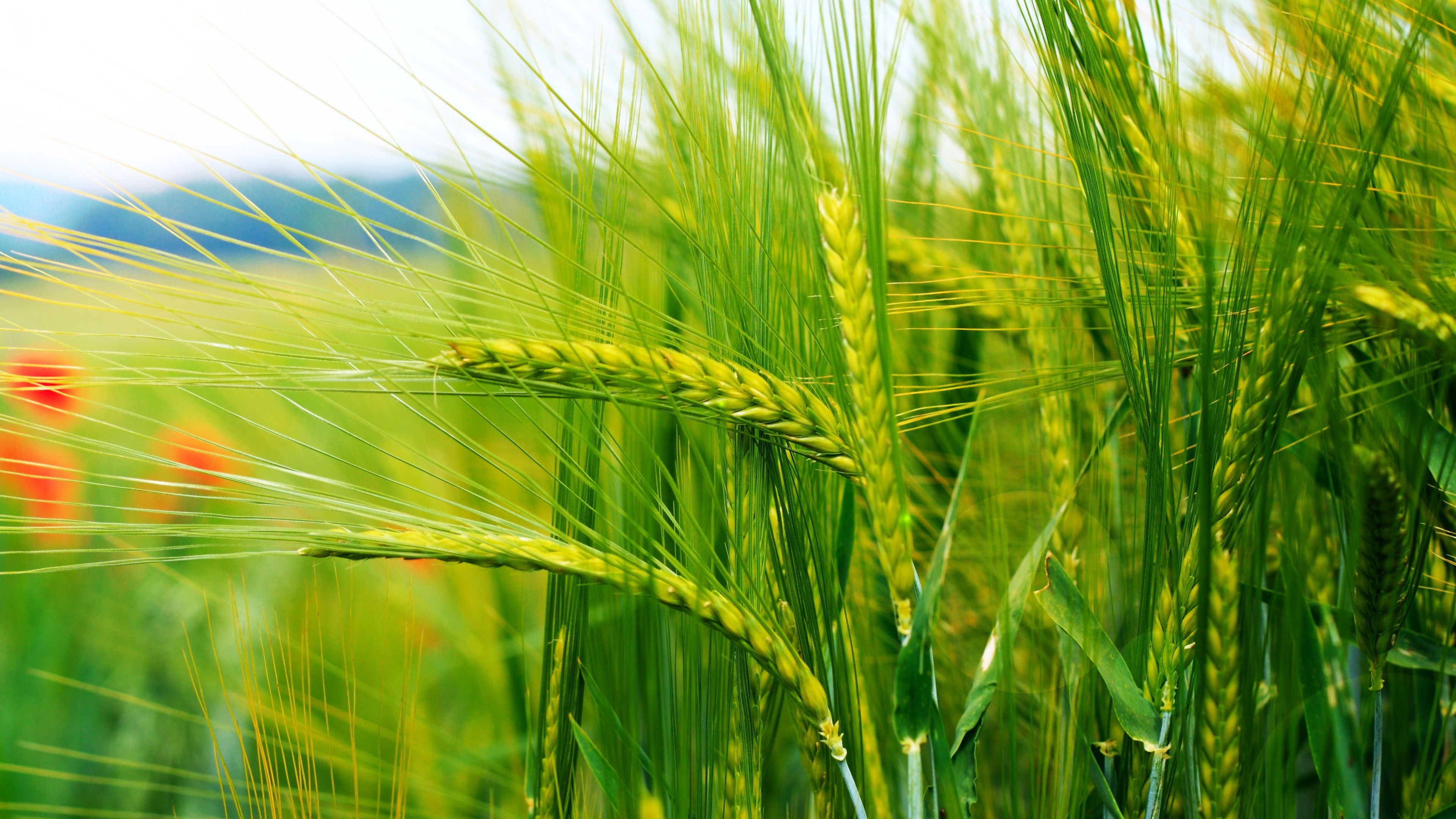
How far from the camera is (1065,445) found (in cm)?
45

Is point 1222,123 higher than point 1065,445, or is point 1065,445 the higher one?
point 1222,123

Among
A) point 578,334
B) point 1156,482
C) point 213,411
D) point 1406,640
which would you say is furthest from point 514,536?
point 213,411

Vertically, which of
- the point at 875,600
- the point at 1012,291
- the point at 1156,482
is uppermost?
the point at 1012,291

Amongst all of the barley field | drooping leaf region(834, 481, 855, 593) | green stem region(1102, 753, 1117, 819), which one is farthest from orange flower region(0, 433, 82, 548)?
green stem region(1102, 753, 1117, 819)

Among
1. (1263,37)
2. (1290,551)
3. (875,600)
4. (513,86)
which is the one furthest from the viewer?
(513,86)

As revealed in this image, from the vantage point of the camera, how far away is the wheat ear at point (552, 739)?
39cm

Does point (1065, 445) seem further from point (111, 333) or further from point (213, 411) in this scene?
point (213, 411)

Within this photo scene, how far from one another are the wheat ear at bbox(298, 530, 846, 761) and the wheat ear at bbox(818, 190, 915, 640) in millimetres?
48

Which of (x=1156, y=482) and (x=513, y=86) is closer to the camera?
(x=1156, y=482)

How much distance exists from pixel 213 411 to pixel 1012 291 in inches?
53.7

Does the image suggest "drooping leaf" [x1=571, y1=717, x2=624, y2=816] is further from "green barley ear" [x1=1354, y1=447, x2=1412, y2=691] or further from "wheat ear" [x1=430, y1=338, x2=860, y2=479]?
"green barley ear" [x1=1354, y1=447, x2=1412, y2=691]

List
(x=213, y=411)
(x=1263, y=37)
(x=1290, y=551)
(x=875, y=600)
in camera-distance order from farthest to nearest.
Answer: (x=213, y=411), (x=875, y=600), (x=1263, y=37), (x=1290, y=551)

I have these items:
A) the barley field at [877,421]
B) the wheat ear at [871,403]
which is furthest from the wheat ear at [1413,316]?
the wheat ear at [871,403]

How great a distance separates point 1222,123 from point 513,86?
1.83ft
